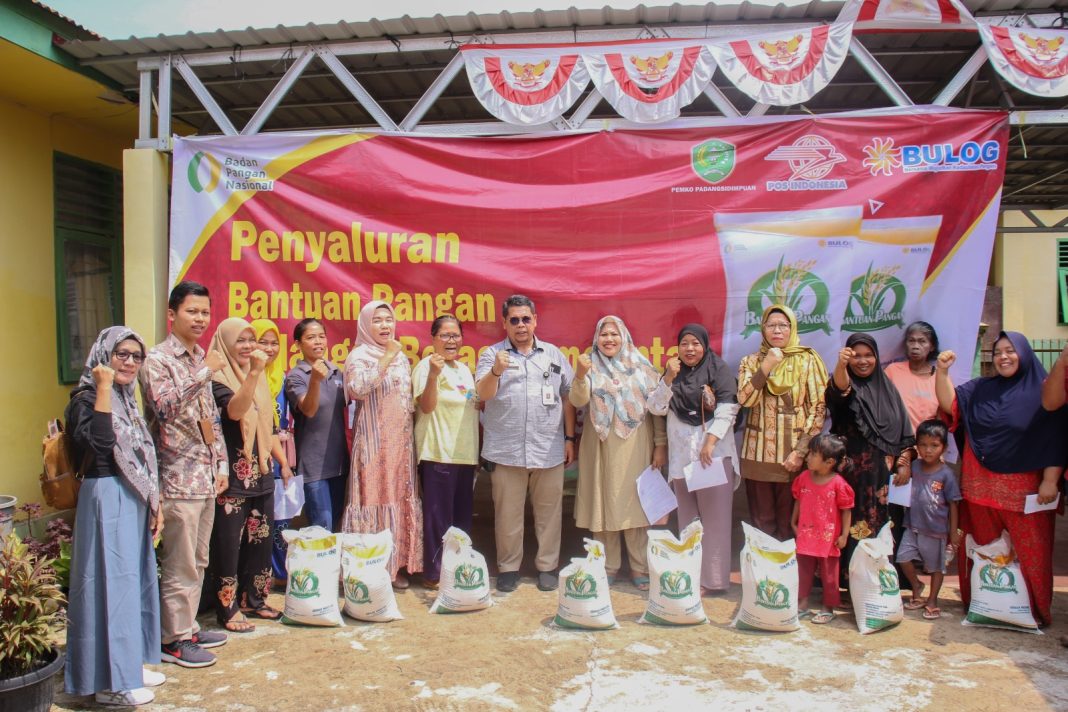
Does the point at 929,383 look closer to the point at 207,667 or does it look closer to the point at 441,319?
the point at 441,319

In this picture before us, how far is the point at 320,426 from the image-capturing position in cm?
420

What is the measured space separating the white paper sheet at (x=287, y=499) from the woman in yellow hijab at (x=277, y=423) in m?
0.01

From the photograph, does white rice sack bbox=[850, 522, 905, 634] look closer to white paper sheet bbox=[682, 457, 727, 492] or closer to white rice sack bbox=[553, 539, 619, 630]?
white paper sheet bbox=[682, 457, 727, 492]

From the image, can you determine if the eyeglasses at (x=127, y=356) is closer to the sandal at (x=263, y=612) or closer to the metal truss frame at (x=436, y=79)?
the sandal at (x=263, y=612)

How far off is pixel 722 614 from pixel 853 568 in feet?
2.21

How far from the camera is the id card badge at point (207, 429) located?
325 cm

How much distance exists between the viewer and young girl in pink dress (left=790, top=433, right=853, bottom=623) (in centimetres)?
Answer: 379

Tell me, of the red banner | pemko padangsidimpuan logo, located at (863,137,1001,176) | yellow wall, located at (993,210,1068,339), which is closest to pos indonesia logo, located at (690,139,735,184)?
the red banner

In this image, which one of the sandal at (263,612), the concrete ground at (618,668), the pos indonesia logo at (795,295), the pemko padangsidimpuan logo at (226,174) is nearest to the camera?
the concrete ground at (618,668)

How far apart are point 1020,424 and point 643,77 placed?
2.70 m

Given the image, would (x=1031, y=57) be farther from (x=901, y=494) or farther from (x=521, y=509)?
(x=521, y=509)

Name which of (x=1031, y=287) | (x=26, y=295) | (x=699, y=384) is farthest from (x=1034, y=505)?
(x=1031, y=287)

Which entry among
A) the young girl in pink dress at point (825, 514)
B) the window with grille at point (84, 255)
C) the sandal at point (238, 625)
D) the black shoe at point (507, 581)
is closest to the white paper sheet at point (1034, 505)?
the young girl in pink dress at point (825, 514)

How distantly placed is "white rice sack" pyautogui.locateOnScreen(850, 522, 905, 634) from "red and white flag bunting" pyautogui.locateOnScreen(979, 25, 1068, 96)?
107 inches
